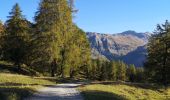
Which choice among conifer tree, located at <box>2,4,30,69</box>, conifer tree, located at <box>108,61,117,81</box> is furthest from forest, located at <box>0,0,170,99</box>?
conifer tree, located at <box>108,61,117,81</box>

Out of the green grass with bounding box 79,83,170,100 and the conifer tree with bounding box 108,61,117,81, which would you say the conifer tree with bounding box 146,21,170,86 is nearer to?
the green grass with bounding box 79,83,170,100

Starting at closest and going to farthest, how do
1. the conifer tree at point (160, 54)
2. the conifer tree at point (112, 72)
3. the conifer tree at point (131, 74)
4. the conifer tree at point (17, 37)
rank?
1. the conifer tree at point (160, 54)
2. the conifer tree at point (17, 37)
3. the conifer tree at point (112, 72)
4. the conifer tree at point (131, 74)

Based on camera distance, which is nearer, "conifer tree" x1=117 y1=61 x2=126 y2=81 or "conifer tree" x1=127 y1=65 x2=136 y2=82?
"conifer tree" x1=117 y1=61 x2=126 y2=81

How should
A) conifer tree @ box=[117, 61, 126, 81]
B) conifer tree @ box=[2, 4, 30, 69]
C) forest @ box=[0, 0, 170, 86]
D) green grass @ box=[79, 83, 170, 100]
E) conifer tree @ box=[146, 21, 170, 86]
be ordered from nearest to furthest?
green grass @ box=[79, 83, 170, 100]
forest @ box=[0, 0, 170, 86]
conifer tree @ box=[146, 21, 170, 86]
conifer tree @ box=[2, 4, 30, 69]
conifer tree @ box=[117, 61, 126, 81]

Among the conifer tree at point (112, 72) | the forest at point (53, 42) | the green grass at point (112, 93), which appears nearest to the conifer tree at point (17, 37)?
the forest at point (53, 42)

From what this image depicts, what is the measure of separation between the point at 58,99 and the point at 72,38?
39.7 metres

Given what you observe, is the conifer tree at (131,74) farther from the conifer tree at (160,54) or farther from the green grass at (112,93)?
the green grass at (112,93)

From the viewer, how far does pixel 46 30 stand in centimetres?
6147

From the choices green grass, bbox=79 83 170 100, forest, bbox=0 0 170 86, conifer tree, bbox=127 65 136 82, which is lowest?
green grass, bbox=79 83 170 100

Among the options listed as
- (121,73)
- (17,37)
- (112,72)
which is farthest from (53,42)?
(121,73)

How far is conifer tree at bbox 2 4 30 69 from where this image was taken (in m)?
70.8

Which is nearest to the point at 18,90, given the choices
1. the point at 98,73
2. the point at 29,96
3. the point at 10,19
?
the point at 29,96

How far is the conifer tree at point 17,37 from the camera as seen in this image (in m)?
70.8

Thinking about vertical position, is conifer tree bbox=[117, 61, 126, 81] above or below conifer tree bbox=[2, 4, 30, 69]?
below
